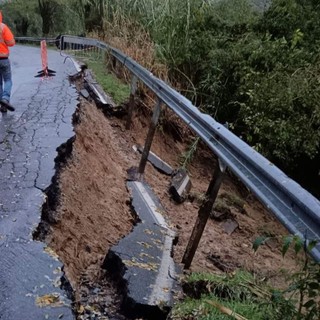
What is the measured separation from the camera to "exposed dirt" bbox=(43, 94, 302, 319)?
11.6ft

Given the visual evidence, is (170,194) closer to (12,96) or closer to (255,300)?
(255,300)

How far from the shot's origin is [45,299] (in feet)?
8.64

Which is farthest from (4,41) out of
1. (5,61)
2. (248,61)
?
(248,61)

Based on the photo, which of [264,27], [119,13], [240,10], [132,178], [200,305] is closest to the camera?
[200,305]

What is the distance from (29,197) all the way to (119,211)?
944mm

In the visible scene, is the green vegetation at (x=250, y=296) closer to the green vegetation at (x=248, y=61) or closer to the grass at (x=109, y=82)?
the green vegetation at (x=248, y=61)

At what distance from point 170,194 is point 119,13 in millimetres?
7554

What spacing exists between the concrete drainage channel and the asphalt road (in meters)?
0.15

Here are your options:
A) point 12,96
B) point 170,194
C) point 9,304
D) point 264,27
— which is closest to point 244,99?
point 264,27

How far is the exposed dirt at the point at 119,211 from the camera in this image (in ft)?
11.6

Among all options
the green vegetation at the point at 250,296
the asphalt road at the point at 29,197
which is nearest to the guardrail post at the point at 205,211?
the green vegetation at the point at 250,296

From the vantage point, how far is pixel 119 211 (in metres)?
4.55

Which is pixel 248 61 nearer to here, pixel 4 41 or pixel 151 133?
pixel 151 133

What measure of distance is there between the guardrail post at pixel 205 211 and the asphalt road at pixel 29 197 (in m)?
1.21
